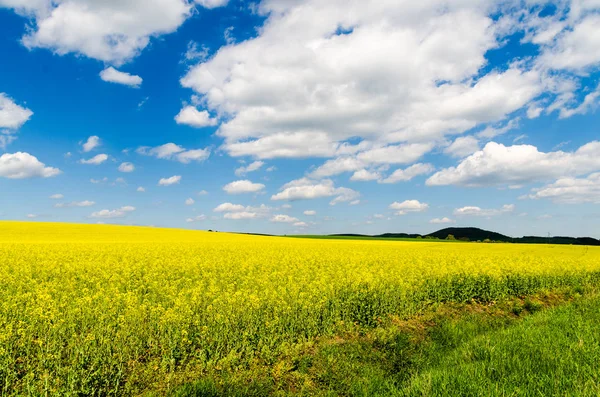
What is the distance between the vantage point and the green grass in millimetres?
5562

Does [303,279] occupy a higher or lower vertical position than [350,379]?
higher

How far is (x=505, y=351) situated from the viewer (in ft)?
22.8

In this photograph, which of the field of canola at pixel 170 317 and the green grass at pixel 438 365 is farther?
the field of canola at pixel 170 317

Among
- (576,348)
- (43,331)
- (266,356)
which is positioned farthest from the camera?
Result: (43,331)

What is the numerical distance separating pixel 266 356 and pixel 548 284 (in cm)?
1601

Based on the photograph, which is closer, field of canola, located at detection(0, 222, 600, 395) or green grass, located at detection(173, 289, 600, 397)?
green grass, located at detection(173, 289, 600, 397)

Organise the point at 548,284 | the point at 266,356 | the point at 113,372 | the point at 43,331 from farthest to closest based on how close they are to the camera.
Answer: the point at 548,284, the point at 43,331, the point at 266,356, the point at 113,372

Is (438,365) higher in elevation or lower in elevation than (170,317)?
lower

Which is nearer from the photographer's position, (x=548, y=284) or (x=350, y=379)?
(x=350, y=379)

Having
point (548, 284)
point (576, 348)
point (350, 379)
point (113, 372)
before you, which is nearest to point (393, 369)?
point (350, 379)

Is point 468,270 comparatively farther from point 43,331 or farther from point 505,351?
point 43,331

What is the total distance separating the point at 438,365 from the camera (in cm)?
729

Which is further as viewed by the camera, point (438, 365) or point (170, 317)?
point (170, 317)

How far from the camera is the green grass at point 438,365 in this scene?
556 cm
